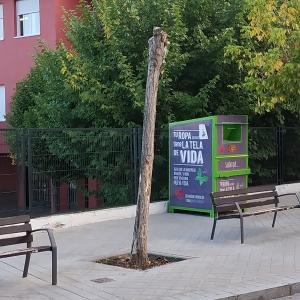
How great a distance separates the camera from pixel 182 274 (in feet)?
24.5

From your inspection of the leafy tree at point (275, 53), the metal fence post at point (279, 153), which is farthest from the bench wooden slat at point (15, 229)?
the metal fence post at point (279, 153)

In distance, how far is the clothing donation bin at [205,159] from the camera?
39.0 feet

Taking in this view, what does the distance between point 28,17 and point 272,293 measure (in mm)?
18922

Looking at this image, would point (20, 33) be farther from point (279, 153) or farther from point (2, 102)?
point (279, 153)

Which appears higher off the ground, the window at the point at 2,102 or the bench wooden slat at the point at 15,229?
the window at the point at 2,102

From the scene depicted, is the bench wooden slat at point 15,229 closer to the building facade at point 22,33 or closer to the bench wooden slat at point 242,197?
the bench wooden slat at point 242,197

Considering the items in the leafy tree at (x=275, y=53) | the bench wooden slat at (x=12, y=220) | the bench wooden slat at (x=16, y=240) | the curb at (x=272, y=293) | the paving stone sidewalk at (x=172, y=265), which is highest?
the leafy tree at (x=275, y=53)

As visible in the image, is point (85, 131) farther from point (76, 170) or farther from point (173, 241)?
point (173, 241)

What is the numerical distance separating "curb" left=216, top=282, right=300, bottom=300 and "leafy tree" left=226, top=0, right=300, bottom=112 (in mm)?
5542

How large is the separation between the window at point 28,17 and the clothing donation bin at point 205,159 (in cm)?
1224

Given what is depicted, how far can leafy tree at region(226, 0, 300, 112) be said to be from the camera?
11.7 metres

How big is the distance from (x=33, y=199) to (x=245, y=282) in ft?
17.0

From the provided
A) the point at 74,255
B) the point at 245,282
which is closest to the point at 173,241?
→ the point at 74,255

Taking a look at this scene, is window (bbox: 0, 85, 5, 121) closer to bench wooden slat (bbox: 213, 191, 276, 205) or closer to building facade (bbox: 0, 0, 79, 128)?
building facade (bbox: 0, 0, 79, 128)
